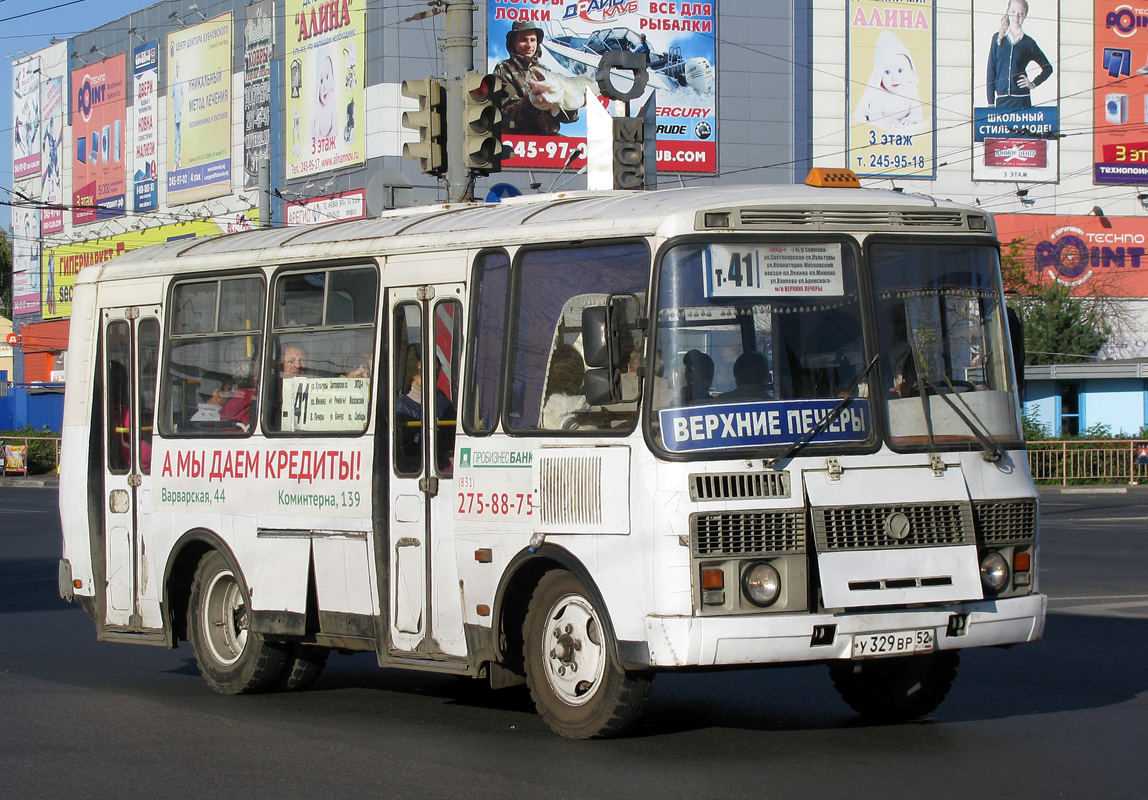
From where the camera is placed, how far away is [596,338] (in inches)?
312

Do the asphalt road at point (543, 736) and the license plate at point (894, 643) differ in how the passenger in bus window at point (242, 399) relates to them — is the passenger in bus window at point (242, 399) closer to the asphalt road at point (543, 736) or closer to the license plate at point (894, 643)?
the asphalt road at point (543, 736)

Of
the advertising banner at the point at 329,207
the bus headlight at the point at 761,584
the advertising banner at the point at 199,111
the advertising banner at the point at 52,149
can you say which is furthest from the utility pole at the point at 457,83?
the advertising banner at the point at 52,149

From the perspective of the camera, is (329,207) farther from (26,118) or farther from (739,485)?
(739,485)

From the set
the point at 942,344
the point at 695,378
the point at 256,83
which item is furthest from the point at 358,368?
the point at 256,83

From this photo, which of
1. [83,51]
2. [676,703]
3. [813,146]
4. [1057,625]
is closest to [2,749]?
[676,703]

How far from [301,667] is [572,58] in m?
43.1

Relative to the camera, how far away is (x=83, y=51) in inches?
2704

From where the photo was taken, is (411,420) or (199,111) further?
(199,111)

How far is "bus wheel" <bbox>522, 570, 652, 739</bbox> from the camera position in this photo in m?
8.10

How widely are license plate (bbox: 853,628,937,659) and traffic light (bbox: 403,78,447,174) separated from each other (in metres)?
11.4

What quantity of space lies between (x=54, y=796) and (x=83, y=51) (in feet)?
216

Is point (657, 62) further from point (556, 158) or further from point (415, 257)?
point (415, 257)

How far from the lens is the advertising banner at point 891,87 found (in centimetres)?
5738

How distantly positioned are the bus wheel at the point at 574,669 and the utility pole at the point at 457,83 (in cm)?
960
